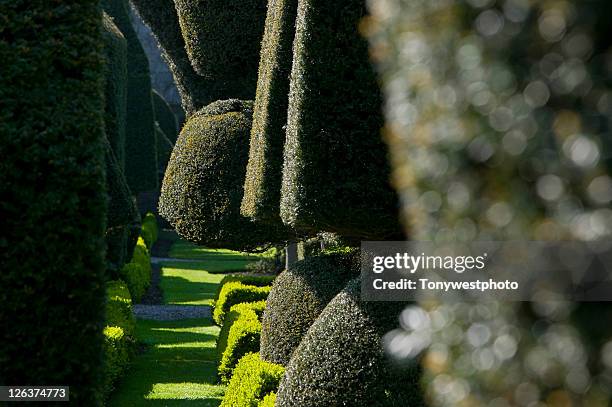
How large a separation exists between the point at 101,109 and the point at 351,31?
196 centimetres

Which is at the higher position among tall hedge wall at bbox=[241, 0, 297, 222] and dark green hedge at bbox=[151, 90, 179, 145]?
dark green hedge at bbox=[151, 90, 179, 145]

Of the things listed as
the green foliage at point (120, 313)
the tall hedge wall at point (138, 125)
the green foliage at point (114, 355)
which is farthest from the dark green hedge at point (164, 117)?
the green foliage at point (114, 355)

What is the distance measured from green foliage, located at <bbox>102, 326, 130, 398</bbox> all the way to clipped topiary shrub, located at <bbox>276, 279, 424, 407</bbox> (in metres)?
4.43

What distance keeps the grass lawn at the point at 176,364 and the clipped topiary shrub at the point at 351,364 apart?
177 inches

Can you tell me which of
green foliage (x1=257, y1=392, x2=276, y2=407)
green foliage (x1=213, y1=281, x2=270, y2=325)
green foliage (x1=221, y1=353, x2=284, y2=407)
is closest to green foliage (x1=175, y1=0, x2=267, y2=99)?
green foliage (x1=213, y1=281, x2=270, y2=325)

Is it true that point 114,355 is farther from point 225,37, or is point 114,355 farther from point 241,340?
point 225,37

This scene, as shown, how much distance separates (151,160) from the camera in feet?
75.6

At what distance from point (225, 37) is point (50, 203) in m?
7.37

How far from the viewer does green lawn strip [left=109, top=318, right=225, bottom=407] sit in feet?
34.4

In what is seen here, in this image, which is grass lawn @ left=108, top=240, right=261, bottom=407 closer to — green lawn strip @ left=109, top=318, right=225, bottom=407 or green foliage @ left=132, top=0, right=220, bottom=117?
green lawn strip @ left=109, top=318, right=225, bottom=407

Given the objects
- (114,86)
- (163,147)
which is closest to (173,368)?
(114,86)

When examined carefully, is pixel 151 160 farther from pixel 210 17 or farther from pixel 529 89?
pixel 529 89

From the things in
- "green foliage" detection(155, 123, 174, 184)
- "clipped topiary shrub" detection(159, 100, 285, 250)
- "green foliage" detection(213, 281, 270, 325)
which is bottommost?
"green foliage" detection(213, 281, 270, 325)

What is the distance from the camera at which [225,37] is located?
1218cm
